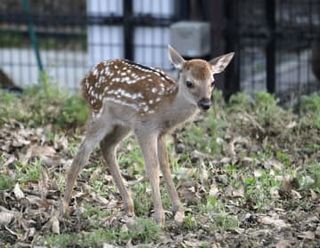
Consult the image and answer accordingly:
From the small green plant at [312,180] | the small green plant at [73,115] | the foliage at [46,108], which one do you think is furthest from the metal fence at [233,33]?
the small green plant at [312,180]

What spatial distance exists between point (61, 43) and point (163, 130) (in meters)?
9.60

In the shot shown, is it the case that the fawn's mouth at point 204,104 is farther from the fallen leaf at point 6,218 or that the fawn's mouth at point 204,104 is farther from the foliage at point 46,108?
the foliage at point 46,108

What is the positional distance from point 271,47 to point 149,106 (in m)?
4.72

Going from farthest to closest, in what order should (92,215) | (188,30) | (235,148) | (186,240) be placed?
(188,30) → (235,148) → (92,215) → (186,240)

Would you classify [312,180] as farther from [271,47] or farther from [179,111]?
[271,47]

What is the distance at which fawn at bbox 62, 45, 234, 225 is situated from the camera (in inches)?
274

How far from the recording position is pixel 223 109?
997cm

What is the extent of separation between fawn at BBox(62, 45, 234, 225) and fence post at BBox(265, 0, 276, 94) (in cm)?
442

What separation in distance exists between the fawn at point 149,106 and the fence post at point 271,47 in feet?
14.5

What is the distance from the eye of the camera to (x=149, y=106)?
7.06 metres

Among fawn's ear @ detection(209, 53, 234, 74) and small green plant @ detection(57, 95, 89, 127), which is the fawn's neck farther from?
small green plant @ detection(57, 95, 89, 127)

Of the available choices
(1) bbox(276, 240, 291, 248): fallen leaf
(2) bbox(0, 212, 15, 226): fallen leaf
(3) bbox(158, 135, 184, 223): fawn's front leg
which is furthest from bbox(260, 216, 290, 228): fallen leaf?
(2) bbox(0, 212, 15, 226): fallen leaf

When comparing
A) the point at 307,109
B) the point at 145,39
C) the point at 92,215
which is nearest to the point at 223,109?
the point at 307,109

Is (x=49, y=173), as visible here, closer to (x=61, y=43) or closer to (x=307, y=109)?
(x=307, y=109)
